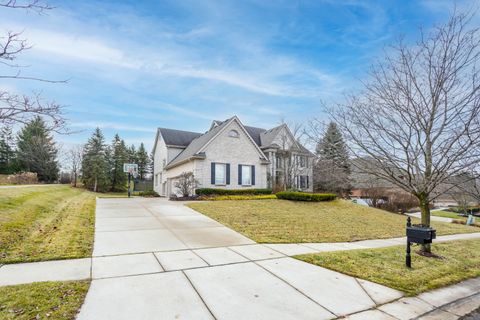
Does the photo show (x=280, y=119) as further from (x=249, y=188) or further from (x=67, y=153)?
(x=67, y=153)

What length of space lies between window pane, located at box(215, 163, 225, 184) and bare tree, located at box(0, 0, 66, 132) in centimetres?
1588

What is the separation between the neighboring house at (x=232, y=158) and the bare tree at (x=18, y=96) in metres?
14.4

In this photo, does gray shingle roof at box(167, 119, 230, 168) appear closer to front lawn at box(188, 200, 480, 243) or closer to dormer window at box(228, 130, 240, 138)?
dormer window at box(228, 130, 240, 138)

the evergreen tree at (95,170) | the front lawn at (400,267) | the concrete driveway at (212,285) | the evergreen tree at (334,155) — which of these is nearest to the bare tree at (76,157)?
the evergreen tree at (95,170)

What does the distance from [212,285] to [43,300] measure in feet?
7.05

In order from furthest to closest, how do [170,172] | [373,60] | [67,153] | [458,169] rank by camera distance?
[67,153], [170,172], [373,60], [458,169]

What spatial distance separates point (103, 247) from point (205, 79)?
11688 millimetres

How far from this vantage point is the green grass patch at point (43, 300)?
2904 millimetres

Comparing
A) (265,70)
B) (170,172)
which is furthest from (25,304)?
(170,172)

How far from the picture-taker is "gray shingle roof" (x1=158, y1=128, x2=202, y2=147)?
1059 inches

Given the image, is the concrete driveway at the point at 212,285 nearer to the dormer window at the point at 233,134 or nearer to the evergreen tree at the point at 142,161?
the dormer window at the point at 233,134

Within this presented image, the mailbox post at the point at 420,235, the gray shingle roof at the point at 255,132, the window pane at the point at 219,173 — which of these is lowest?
the mailbox post at the point at 420,235

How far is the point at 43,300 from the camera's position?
3.23 meters

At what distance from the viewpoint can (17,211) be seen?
8727mm
